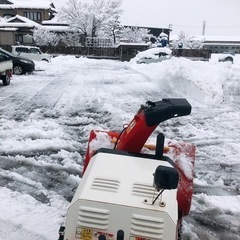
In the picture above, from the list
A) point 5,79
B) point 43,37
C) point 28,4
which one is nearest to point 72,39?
point 43,37

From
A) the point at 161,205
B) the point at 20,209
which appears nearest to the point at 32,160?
the point at 20,209

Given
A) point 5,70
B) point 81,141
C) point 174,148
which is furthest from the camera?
point 5,70

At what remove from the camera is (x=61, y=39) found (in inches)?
1865

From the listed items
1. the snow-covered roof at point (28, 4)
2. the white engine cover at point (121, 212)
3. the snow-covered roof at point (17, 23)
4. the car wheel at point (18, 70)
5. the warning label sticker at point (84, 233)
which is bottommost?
the car wheel at point (18, 70)

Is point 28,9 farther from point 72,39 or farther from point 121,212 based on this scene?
point 121,212

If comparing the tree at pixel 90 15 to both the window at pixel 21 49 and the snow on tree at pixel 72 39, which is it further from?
the window at pixel 21 49

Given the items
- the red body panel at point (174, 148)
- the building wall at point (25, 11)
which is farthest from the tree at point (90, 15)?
the red body panel at point (174, 148)

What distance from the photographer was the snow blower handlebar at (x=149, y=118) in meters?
2.90

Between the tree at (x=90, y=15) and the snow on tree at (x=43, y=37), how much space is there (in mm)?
3427

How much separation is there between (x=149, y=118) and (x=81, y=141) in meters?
3.90

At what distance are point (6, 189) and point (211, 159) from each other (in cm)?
350

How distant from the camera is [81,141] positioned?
665 centimetres

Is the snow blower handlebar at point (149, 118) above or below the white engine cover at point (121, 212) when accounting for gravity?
above

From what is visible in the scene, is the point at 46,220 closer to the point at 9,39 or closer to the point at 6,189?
the point at 6,189
